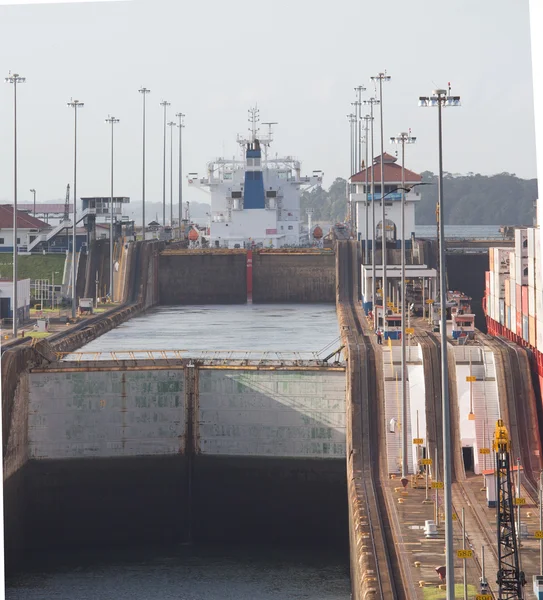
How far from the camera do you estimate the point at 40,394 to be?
3031 cm

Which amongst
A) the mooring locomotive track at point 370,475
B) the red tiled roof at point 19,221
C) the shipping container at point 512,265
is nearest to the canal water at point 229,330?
the shipping container at point 512,265

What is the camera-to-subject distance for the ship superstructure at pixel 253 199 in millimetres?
72750

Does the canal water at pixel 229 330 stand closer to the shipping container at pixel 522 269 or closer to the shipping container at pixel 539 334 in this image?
the shipping container at pixel 522 269

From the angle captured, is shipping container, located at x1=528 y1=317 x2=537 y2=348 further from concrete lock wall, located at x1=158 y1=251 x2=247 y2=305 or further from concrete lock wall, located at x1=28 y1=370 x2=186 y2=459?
concrete lock wall, located at x1=158 y1=251 x2=247 y2=305

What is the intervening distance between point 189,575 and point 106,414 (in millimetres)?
5943

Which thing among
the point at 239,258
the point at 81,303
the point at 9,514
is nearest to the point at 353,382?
the point at 9,514

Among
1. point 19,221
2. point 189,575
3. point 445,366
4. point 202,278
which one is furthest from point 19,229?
point 445,366

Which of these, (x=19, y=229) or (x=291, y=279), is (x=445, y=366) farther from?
(x=19, y=229)

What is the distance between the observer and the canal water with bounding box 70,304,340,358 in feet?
148

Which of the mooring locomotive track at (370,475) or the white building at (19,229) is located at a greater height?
the white building at (19,229)

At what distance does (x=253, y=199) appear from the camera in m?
73.2

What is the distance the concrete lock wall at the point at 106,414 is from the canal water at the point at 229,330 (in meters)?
8.57

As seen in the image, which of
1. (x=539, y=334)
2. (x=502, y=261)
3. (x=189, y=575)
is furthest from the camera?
(x=502, y=261)

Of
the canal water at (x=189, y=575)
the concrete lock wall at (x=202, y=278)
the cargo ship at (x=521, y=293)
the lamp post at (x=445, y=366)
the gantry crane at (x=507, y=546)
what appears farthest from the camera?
the concrete lock wall at (x=202, y=278)
